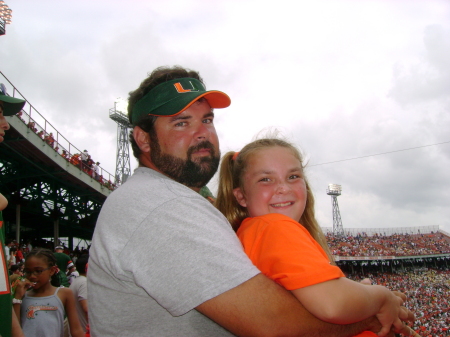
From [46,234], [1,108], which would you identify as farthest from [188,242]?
[46,234]

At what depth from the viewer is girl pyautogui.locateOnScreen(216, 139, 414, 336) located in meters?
1.23

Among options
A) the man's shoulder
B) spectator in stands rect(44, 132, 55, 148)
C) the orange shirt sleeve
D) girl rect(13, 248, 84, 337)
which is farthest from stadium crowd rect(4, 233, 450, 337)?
the orange shirt sleeve

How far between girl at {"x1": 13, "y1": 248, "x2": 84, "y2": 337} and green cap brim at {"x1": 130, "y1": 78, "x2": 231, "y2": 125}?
8.94 ft

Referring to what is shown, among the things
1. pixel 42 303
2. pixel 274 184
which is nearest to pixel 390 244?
pixel 42 303

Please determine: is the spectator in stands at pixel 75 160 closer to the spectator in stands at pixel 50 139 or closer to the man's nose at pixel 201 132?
the spectator in stands at pixel 50 139

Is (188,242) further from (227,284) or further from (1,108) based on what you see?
(1,108)

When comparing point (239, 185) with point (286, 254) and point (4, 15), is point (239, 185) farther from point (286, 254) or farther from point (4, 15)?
point (4, 15)

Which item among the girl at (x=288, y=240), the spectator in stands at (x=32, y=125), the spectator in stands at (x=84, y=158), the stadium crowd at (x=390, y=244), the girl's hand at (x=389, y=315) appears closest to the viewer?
the girl at (x=288, y=240)

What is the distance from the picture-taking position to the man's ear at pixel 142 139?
190cm

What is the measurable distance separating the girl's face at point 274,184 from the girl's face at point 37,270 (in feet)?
9.42

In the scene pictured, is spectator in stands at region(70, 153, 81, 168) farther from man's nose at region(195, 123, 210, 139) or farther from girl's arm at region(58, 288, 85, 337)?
man's nose at region(195, 123, 210, 139)

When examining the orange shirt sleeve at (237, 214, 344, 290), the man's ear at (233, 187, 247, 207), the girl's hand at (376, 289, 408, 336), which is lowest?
the girl's hand at (376, 289, 408, 336)

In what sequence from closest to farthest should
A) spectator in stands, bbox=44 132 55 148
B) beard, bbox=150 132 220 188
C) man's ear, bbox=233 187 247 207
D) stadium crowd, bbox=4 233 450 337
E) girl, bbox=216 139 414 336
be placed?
girl, bbox=216 139 414 336
beard, bbox=150 132 220 188
man's ear, bbox=233 187 247 207
spectator in stands, bbox=44 132 55 148
stadium crowd, bbox=4 233 450 337

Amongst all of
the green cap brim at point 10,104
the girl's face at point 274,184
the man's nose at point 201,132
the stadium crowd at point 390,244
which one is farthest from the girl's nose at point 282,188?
the stadium crowd at point 390,244
